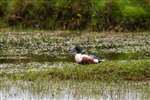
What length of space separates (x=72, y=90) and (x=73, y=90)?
0.10 feet

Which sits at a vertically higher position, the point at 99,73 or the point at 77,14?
the point at 99,73

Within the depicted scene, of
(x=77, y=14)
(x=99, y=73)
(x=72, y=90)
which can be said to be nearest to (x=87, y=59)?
(x=99, y=73)

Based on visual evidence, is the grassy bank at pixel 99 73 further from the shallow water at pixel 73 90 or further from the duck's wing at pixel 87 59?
the duck's wing at pixel 87 59

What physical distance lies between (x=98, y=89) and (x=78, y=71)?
5.94ft

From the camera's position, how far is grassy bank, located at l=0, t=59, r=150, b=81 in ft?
55.5

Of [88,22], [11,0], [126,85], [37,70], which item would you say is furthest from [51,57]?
[11,0]

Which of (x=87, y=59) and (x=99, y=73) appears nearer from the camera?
(x=99, y=73)

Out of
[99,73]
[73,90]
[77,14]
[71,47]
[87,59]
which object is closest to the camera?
[73,90]

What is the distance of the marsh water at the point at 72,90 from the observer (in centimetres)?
1435

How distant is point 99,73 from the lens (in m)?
17.0

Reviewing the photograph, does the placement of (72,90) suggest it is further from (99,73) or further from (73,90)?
(99,73)

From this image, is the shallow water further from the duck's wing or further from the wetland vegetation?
the duck's wing

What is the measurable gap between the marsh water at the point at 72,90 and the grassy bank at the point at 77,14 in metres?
15.9

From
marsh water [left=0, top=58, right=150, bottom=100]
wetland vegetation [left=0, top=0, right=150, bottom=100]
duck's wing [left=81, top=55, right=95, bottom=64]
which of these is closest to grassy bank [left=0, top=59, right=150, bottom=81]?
wetland vegetation [left=0, top=0, right=150, bottom=100]
